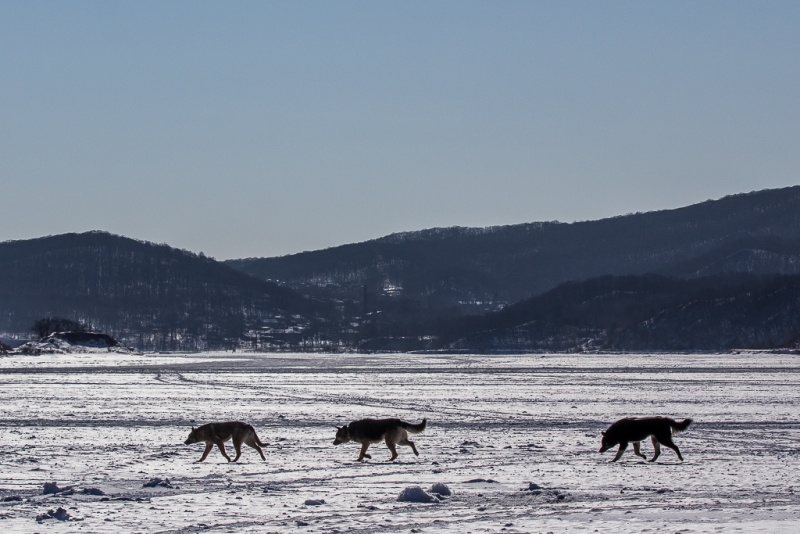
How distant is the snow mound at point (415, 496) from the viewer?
1338 centimetres

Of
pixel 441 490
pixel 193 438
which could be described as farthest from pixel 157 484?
pixel 193 438

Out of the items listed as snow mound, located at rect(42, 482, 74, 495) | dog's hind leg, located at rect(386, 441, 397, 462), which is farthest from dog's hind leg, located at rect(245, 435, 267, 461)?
snow mound, located at rect(42, 482, 74, 495)

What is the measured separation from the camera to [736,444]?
20594mm

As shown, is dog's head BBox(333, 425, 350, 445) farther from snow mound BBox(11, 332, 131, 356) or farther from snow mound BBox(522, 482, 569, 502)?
snow mound BBox(11, 332, 131, 356)

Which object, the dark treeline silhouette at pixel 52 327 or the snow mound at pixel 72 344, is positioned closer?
the snow mound at pixel 72 344

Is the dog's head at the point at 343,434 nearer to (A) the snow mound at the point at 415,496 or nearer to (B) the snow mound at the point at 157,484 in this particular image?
(B) the snow mound at the point at 157,484

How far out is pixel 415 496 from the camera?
528 inches

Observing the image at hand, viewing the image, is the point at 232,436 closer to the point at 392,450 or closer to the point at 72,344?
the point at 392,450

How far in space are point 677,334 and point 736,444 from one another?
601 ft

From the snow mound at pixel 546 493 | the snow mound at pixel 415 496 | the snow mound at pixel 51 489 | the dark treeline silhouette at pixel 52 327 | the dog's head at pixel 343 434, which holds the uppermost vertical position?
the dark treeline silhouette at pixel 52 327

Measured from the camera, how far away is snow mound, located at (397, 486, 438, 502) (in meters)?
13.4

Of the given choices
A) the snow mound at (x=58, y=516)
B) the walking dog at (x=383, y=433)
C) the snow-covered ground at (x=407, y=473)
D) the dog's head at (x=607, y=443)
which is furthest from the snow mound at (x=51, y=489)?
the dog's head at (x=607, y=443)

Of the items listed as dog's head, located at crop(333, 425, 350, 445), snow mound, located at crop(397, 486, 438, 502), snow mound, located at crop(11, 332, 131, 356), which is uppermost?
snow mound, located at crop(11, 332, 131, 356)

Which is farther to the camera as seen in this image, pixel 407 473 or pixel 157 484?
pixel 407 473
